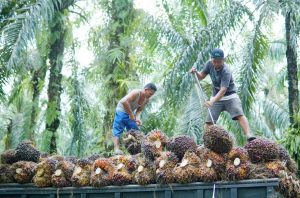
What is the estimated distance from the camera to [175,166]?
6.21 metres

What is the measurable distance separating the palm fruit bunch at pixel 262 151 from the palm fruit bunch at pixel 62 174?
2488 millimetres

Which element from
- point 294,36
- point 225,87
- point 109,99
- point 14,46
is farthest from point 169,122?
point 225,87

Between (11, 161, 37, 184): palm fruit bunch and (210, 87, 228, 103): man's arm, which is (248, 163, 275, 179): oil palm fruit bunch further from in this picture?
(11, 161, 37, 184): palm fruit bunch

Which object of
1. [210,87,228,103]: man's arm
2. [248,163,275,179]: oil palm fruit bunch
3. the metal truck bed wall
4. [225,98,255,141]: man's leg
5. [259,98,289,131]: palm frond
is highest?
[259,98,289,131]: palm frond

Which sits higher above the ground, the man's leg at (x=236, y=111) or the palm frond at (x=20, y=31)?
the palm frond at (x=20, y=31)

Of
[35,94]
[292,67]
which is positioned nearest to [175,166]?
[292,67]

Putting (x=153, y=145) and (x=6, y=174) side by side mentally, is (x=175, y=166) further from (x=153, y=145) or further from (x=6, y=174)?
(x=6, y=174)

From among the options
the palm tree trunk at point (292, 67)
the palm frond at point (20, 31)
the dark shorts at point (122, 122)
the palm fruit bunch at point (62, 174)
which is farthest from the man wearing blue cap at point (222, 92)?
the palm frond at point (20, 31)

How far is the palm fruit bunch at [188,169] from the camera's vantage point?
5.91 metres

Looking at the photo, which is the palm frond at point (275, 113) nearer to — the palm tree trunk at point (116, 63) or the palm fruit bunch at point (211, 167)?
the palm tree trunk at point (116, 63)

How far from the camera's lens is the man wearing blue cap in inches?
300

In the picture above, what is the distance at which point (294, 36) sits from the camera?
11117 millimetres

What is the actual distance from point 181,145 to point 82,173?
4.78ft

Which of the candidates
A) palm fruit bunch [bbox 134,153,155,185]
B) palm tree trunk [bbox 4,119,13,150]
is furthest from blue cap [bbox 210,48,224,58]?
palm tree trunk [bbox 4,119,13,150]
